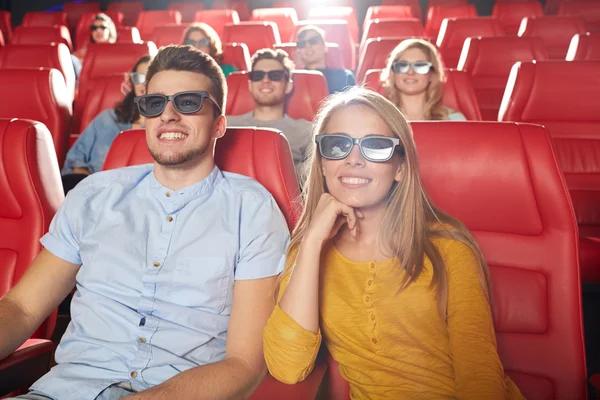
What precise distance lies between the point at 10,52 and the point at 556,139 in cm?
358

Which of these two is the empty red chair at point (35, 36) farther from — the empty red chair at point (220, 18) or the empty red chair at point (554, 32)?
the empty red chair at point (554, 32)

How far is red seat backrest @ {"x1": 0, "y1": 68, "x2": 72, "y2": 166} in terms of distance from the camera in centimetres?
259

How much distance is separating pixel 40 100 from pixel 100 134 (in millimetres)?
589

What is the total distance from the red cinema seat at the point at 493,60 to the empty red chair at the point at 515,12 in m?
3.03

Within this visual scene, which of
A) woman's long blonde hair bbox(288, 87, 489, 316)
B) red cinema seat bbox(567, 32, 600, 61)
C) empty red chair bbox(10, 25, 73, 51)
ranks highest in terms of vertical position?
empty red chair bbox(10, 25, 73, 51)

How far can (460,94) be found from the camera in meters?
3.14

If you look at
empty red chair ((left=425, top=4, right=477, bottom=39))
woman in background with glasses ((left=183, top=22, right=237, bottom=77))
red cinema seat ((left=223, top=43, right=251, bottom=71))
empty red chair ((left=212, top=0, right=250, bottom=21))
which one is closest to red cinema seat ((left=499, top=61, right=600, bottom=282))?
woman in background with glasses ((left=183, top=22, right=237, bottom=77))

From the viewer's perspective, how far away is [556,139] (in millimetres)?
2799

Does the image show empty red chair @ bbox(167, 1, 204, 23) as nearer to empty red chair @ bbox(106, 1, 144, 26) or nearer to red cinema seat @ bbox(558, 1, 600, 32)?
empty red chair @ bbox(106, 1, 144, 26)

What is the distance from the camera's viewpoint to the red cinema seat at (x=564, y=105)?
8.95ft

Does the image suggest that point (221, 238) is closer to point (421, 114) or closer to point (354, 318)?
point (354, 318)

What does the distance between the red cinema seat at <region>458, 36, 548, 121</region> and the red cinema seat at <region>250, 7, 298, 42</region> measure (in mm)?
3083

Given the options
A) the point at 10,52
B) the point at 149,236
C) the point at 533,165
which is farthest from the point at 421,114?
the point at 10,52

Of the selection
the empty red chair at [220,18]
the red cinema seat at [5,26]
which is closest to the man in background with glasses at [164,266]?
the empty red chair at [220,18]
